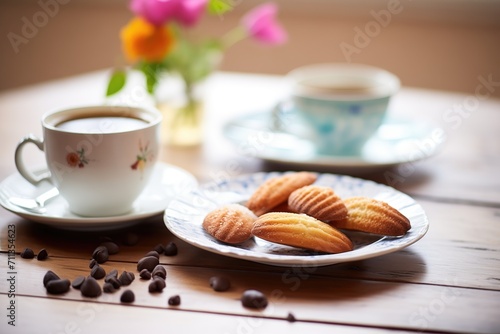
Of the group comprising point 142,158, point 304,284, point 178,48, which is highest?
point 178,48

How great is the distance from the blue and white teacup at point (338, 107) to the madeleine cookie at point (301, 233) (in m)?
0.48

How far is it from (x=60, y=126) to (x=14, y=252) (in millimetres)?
202

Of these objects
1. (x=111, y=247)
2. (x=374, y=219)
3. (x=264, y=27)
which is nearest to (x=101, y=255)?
(x=111, y=247)

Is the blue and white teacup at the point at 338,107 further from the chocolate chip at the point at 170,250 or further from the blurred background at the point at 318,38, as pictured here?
the blurred background at the point at 318,38

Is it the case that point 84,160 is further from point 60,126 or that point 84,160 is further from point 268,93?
point 268,93

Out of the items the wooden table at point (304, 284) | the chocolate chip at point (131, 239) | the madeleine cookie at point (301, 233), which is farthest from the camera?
the chocolate chip at point (131, 239)

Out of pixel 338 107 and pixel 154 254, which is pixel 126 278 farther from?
pixel 338 107

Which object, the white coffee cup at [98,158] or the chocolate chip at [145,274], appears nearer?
the chocolate chip at [145,274]

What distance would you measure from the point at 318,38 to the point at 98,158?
2098 mm

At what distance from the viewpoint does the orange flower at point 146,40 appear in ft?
4.07

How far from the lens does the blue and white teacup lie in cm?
128

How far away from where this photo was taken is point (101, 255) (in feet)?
2.81

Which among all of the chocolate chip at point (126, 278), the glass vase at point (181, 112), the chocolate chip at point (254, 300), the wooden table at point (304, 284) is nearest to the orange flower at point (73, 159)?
the wooden table at point (304, 284)

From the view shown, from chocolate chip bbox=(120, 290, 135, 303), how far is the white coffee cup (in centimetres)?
24
